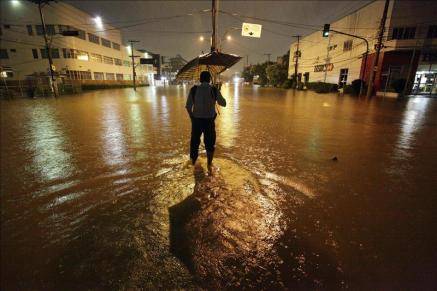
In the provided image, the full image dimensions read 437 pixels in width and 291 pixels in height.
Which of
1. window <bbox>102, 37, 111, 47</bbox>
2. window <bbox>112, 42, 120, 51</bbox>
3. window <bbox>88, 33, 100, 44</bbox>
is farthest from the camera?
window <bbox>112, 42, 120, 51</bbox>

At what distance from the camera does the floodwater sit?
7.66 ft

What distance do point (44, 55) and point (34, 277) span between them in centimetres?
4690

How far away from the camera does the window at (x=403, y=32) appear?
1059 inches

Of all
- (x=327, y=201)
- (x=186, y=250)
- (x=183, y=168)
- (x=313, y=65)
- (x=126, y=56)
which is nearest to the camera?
A: (x=186, y=250)

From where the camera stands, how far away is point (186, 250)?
2625 mm

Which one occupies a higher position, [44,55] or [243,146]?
[44,55]

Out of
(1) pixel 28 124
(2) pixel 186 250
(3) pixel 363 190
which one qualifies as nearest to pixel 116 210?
(2) pixel 186 250

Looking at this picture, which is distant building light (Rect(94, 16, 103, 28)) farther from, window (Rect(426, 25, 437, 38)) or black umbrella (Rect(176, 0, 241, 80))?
window (Rect(426, 25, 437, 38))

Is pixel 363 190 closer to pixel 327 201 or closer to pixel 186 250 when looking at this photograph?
pixel 327 201

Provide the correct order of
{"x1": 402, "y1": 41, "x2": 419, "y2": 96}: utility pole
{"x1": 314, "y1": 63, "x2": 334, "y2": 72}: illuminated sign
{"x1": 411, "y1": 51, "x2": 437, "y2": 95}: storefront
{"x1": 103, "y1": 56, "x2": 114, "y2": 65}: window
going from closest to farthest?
{"x1": 402, "y1": 41, "x2": 419, "y2": 96}: utility pole < {"x1": 411, "y1": 51, "x2": 437, "y2": 95}: storefront < {"x1": 314, "y1": 63, "x2": 334, "y2": 72}: illuminated sign < {"x1": 103, "y1": 56, "x2": 114, "y2": 65}: window

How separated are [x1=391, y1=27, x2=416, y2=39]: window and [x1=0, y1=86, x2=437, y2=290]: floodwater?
1126 inches

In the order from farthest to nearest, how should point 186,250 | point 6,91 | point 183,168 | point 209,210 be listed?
1. point 6,91
2. point 183,168
3. point 209,210
4. point 186,250

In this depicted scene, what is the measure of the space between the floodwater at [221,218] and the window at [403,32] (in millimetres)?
28612

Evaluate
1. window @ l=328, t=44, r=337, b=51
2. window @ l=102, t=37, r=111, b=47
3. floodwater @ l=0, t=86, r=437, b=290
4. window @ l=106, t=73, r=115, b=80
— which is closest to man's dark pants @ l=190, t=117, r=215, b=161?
floodwater @ l=0, t=86, r=437, b=290
